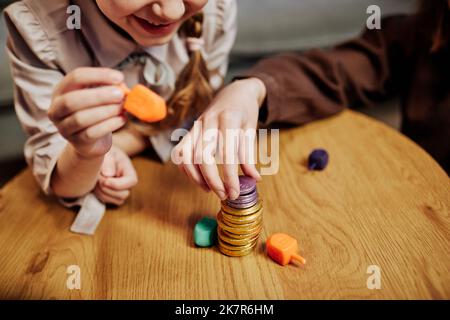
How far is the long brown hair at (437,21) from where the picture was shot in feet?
2.78

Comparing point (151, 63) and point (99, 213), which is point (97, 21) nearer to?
point (151, 63)

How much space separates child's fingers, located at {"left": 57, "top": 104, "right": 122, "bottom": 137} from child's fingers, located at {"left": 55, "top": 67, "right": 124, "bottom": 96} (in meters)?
0.03

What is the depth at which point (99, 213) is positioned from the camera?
2.10ft

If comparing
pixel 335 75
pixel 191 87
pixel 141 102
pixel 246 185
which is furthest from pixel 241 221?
pixel 335 75

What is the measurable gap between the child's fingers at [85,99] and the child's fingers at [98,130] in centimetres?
2

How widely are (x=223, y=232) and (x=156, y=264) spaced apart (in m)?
0.09

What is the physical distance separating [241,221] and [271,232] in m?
0.08

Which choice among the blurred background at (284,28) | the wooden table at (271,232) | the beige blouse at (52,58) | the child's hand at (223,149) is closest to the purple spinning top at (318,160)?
the wooden table at (271,232)

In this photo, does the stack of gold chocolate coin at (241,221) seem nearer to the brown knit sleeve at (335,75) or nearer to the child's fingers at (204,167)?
the child's fingers at (204,167)

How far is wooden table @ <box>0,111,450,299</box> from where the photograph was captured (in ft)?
1.71

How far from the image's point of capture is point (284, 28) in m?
1.20

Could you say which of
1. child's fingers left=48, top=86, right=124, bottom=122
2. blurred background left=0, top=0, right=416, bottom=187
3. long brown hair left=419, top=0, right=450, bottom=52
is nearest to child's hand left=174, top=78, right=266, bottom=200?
child's fingers left=48, top=86, right=124, bottom=122

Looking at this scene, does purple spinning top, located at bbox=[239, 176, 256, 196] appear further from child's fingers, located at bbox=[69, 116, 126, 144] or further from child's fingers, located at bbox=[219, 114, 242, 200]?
child's fingers, located at bbox=[69, 116, 126, 144]

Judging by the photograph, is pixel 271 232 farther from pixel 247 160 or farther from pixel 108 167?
pixel 108 167
